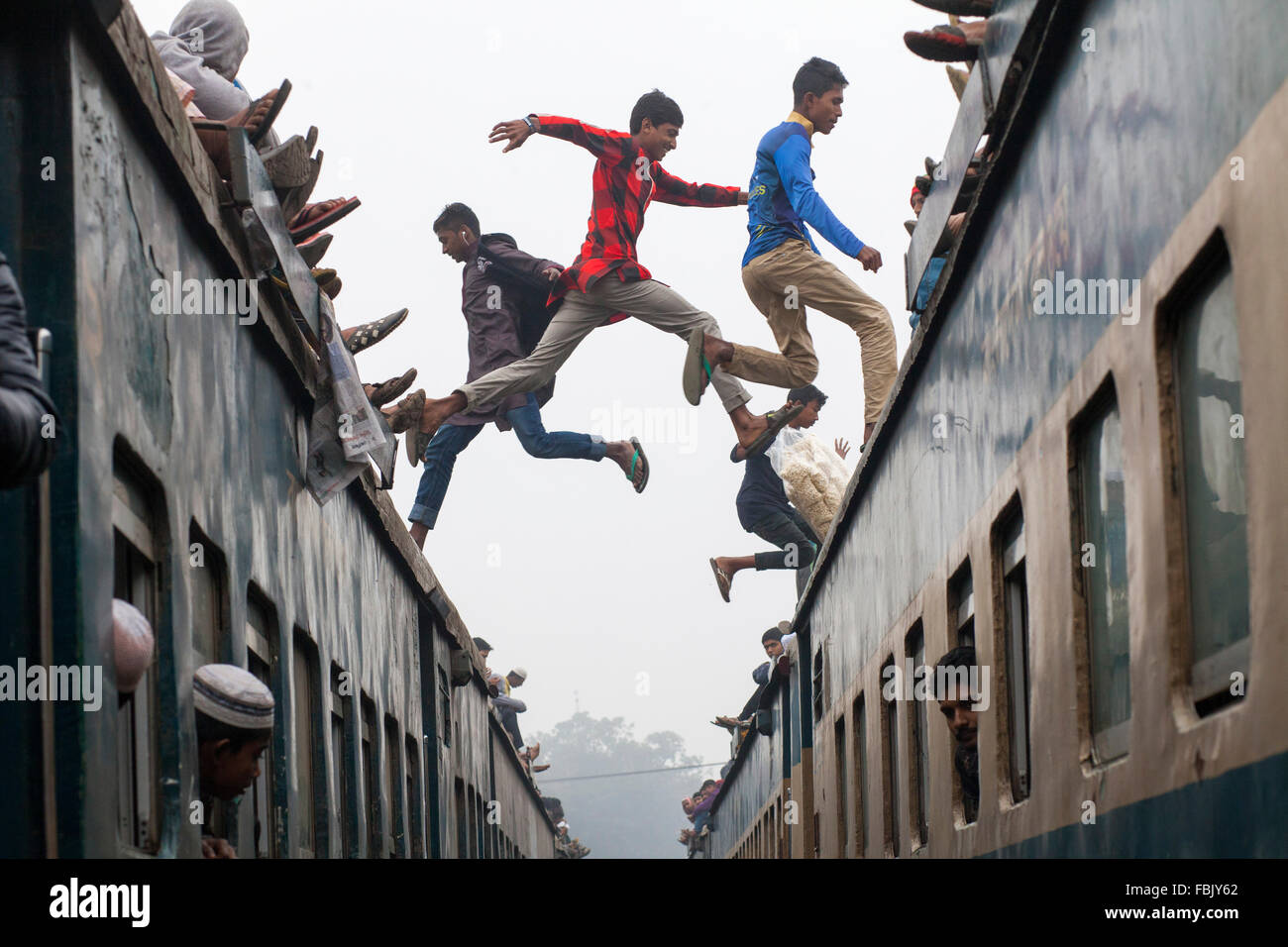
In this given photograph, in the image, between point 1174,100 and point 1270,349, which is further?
point 1174,100

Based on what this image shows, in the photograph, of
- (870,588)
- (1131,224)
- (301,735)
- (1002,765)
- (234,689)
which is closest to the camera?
(1131,224)

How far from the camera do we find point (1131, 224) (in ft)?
17.2

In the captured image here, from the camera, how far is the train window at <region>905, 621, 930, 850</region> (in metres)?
10.3

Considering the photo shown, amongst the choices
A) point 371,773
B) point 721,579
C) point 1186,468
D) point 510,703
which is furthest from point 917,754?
point 510,703

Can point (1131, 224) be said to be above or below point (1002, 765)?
above

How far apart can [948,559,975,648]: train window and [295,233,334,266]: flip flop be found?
3.24 m

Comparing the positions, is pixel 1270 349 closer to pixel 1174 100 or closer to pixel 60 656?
pixel 1174 100

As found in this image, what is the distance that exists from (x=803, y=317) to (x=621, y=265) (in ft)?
4.84

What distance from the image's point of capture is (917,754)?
10.7m

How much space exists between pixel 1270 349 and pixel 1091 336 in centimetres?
181

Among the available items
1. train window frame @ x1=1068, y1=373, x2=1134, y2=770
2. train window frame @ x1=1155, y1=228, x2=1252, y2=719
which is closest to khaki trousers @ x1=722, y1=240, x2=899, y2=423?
train window frame @ x1=1068, y1=373, x2=1134, y2=770
